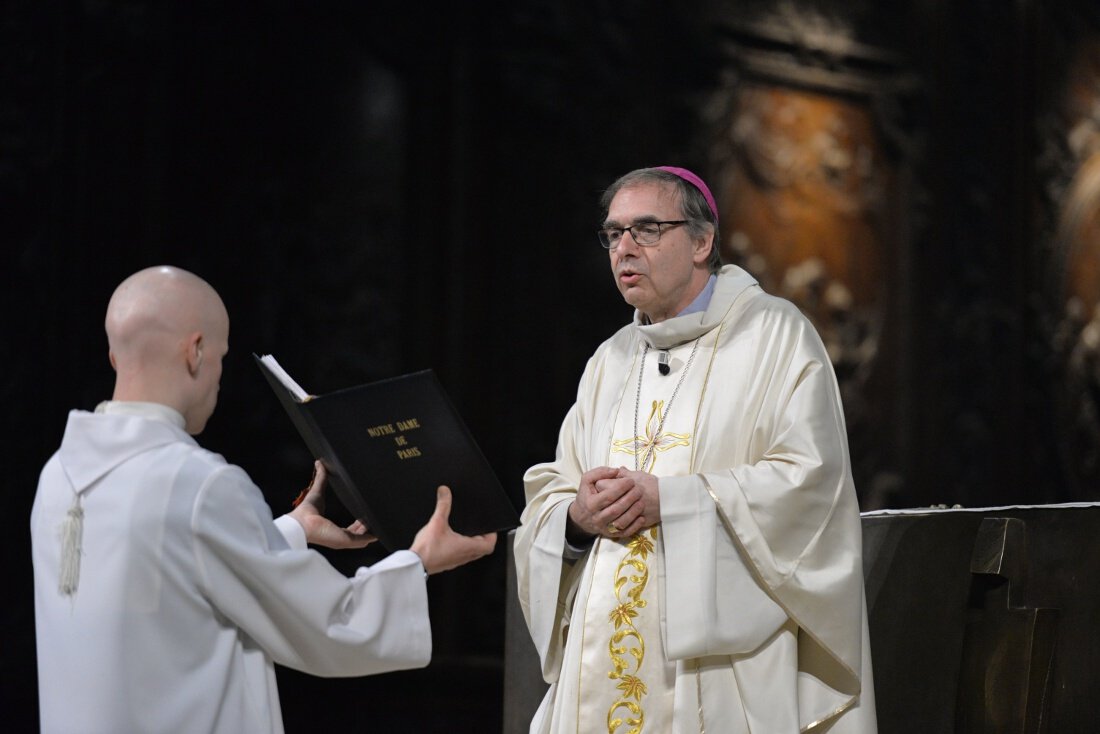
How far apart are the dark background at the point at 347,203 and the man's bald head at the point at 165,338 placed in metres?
3.25

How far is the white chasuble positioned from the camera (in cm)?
307

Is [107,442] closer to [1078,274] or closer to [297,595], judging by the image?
[297,595]

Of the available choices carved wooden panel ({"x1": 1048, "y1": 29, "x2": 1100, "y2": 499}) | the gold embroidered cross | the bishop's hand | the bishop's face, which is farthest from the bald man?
carved wooden panel ({"x1": 1048, "y1": 29, "x2": 1100, "y2": 499})

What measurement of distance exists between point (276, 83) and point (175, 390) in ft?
13.4

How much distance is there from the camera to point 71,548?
7.73ft

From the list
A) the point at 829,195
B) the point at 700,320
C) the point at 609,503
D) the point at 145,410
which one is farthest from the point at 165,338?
the point at 829,195

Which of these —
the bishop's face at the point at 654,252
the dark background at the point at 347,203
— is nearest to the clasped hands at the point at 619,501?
the bishop's face at the point at 654,252

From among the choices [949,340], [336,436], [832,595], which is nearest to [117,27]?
[336,436]

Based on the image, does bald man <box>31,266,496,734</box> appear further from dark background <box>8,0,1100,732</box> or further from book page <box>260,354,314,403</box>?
dark background <box>8,0,1100,732</box>

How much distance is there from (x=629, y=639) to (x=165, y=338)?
138 centimetres

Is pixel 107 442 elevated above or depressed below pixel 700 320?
below

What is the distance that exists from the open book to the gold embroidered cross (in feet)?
2.14

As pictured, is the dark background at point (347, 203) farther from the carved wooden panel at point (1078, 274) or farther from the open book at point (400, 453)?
the open book at point (400, 453)

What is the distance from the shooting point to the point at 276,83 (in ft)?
20.5
